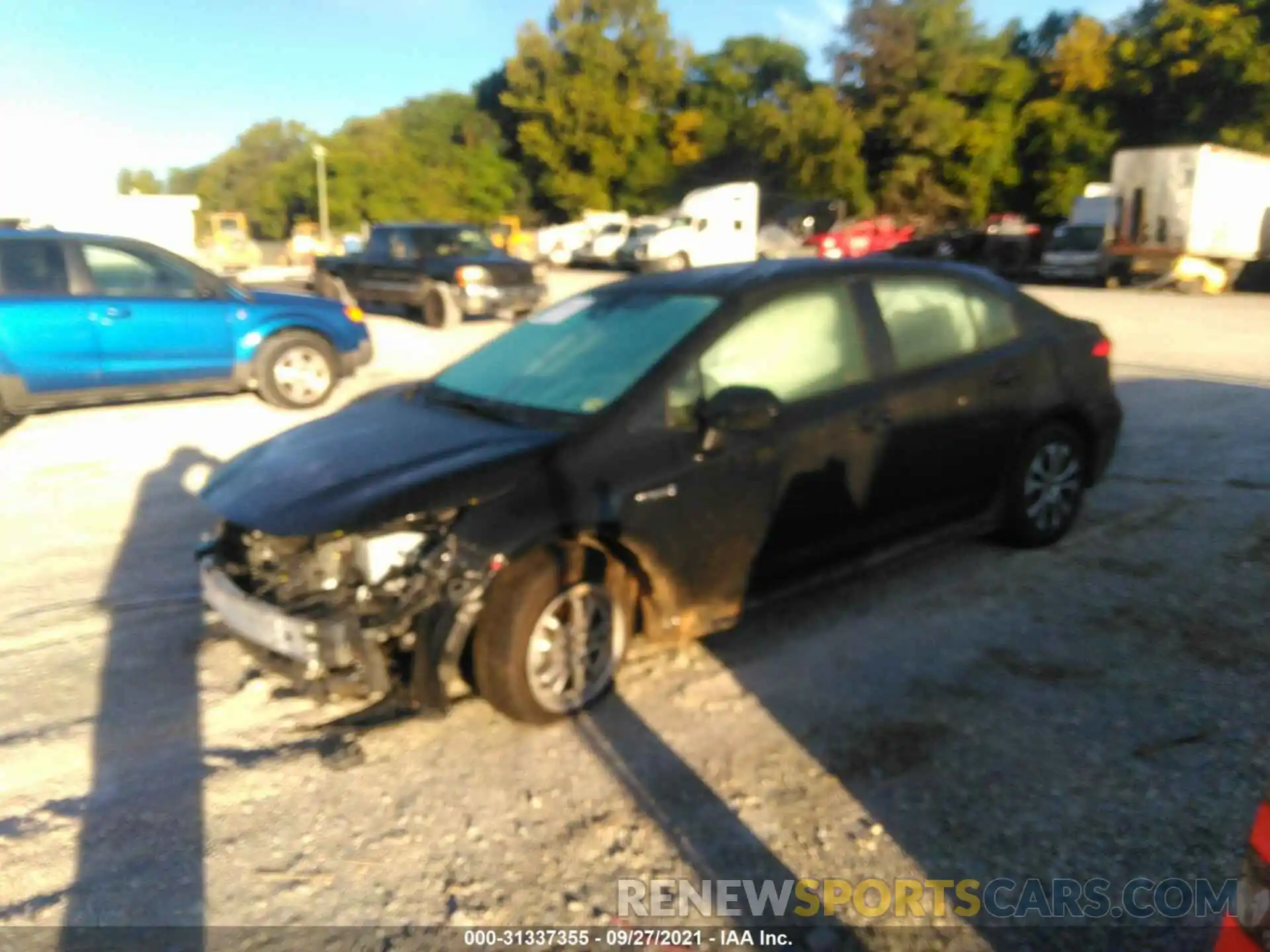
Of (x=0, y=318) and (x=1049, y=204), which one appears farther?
(x=1049, y=204)

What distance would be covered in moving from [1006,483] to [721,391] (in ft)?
6.50

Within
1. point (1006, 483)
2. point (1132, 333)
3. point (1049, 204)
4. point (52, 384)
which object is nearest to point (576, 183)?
point (1049, 204)

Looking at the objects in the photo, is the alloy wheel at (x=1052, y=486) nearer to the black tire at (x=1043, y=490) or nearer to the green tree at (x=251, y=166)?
the black tire at (x=1043, y=490)

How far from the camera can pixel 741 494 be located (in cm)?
419

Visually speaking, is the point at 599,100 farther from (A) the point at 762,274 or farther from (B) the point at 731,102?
(A) the point at 762,274

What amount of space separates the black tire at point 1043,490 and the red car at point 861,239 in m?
23.6

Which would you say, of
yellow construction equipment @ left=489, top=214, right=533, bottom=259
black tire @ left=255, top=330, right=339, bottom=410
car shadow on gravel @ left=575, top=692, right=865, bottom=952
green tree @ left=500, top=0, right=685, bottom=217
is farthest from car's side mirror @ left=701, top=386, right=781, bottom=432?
green tree @ left=500, top=0, right=685, bottom=217

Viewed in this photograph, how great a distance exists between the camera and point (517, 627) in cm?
359

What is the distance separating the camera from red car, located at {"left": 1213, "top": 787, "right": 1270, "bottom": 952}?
1.97m

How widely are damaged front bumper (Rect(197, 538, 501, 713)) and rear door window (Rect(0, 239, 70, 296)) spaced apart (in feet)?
20.8

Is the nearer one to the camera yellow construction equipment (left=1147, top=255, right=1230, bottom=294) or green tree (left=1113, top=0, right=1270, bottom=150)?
yellow construction equipment (left=1147, top=255, right=1230, bottom=294)

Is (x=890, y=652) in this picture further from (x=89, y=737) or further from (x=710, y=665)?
(x=89, y=737)

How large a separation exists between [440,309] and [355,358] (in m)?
6.05

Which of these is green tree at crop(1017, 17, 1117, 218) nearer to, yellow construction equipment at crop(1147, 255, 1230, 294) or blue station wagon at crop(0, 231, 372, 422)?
yellow construction equipment at crop(1147, 255, 1230, 294)
